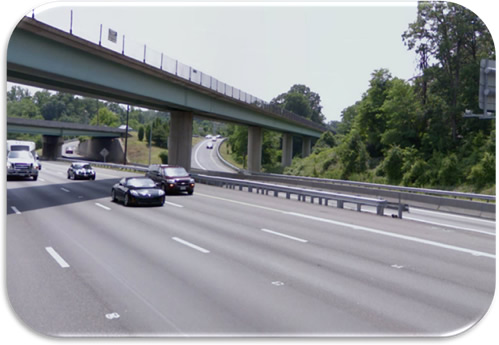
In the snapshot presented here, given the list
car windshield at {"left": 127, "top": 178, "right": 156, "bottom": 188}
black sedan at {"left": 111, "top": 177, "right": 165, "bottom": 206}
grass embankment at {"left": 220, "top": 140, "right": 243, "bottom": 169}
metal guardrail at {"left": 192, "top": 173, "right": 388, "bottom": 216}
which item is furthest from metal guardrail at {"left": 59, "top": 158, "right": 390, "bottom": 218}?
grass embankment at {"left": 220, "top": 140, "right": 243, "bottom": 169}

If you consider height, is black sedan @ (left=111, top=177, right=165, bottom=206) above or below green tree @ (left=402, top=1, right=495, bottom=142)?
below

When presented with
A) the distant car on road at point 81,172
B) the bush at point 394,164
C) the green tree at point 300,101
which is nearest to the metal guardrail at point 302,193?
the distant car on road at point 81,172

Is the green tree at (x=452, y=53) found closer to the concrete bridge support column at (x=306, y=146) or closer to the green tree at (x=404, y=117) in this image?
the green tree at (x=404, y=117)

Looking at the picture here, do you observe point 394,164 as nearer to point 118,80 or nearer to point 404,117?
point 404,117

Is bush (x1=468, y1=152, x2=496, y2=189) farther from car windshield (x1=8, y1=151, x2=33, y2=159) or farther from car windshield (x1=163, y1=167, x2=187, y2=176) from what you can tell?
car windshield (x1=8, y1=151, x2=33, y2=159)

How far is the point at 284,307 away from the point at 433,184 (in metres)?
34.1

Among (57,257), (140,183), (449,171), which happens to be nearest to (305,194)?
(140,183)

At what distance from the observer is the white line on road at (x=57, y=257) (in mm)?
10039

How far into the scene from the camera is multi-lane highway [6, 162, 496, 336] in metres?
7.00

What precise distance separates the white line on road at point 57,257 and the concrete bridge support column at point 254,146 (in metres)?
51.0

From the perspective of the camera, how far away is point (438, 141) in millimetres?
39938

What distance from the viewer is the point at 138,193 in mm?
21078

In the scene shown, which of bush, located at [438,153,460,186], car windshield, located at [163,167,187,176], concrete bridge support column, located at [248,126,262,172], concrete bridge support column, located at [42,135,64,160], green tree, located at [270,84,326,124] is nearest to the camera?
car windshield, located at [163,167,187,176]

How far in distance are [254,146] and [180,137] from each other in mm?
22884
